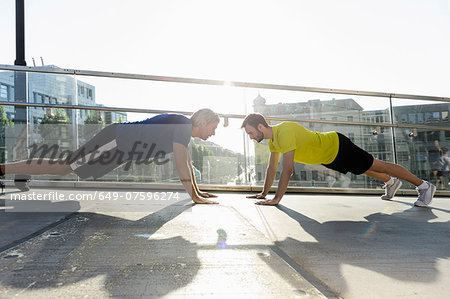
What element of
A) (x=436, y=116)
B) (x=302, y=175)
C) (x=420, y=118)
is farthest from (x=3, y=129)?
(x=436, y=116)

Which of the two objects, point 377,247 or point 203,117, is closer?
point 377,247

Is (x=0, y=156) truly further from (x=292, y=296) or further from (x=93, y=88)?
(x=292, y=296)

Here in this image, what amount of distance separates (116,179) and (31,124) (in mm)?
1276

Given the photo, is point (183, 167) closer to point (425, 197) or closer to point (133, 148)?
point (133, 148)

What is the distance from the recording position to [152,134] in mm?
2639

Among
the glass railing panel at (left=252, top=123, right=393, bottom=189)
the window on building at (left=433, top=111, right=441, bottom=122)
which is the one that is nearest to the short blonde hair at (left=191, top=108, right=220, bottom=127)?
the glass railing panel at (left=252, top=123, right=393, bottom=189)

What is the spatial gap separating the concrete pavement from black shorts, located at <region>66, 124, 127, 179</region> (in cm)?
52

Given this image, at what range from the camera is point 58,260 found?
1063 mm

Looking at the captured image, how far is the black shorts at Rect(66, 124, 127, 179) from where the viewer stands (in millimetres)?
2467

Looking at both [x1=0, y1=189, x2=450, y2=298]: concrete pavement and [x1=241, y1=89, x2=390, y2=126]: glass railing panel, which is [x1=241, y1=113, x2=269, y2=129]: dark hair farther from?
[x1=241, y1=89, x2=390, y2=126]: glass railing panel

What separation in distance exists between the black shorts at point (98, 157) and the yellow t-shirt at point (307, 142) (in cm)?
146

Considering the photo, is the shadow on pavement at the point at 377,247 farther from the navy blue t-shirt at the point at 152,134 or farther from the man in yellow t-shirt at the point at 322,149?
the navy blue t-shirt at the point at 152,134

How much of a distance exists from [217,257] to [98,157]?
179 cm

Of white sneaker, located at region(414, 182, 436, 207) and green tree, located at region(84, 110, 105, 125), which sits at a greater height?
green tree, located at region(84, 110, 105, 125)
